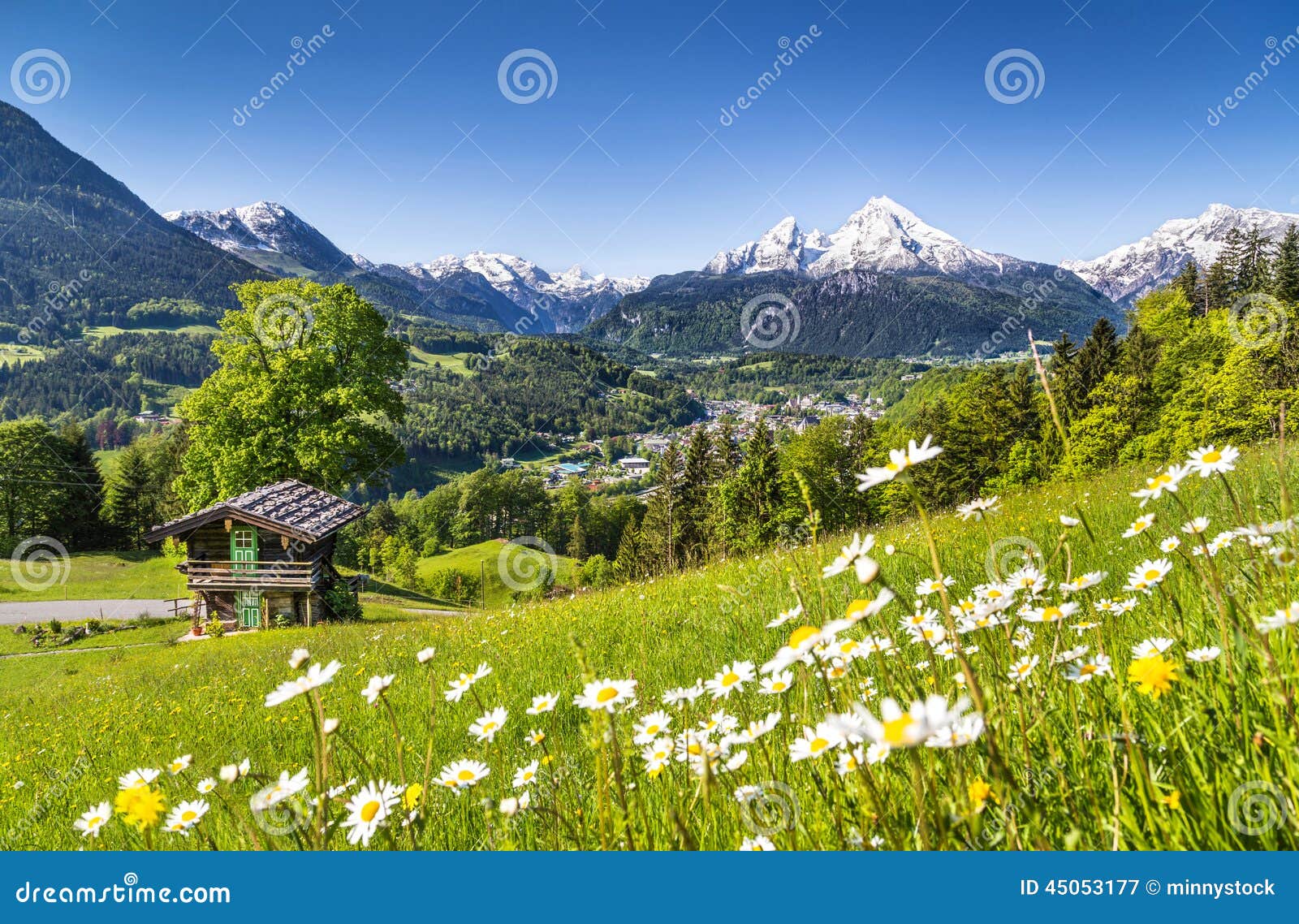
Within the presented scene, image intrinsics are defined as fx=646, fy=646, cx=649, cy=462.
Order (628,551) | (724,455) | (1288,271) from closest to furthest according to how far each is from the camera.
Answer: (1288,271), (724,455), (628,551)

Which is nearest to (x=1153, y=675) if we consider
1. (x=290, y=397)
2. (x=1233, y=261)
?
(x=290, y=397)

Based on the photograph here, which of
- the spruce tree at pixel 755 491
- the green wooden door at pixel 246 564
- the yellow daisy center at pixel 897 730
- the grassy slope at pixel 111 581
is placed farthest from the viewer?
the spruce tree at pixel 755 491

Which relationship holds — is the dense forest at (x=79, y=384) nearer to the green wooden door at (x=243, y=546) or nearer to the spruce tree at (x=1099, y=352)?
the green wooden door at (x=243, y=546)

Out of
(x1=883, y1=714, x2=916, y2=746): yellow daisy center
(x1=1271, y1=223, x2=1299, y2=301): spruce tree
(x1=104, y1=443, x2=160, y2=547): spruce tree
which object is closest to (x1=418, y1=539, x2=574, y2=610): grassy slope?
(x1=104, y1=443, x2=160, y2=547): spruce tree

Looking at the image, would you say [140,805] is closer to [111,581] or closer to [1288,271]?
[111,581]

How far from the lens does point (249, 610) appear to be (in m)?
24.4

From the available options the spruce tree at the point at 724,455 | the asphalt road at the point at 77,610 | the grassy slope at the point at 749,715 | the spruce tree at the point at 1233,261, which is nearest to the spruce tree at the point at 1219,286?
the spruce tree at the point at 1233,261

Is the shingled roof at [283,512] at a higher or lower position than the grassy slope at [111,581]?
higher

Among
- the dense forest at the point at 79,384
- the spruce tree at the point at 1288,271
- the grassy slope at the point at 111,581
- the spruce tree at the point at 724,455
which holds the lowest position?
the grassy slope at the point at 111,581

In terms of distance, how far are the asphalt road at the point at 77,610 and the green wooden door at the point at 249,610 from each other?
900cm

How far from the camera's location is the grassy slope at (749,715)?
1422 millimetres

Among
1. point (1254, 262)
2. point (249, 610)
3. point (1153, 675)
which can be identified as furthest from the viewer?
point (1254, 262)

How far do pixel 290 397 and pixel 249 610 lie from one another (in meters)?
8.20

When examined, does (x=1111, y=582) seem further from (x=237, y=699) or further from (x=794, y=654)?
(x=237, y=699)
